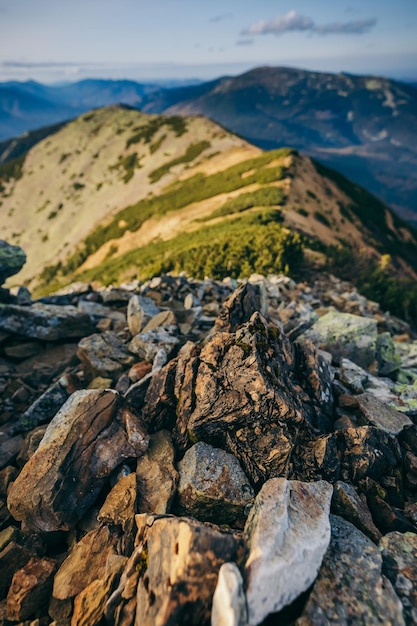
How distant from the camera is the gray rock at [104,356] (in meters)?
10.0

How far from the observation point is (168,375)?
8.41 m

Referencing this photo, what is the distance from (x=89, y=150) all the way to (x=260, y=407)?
125 m

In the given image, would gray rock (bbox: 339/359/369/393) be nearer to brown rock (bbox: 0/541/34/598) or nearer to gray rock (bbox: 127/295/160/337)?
gray rock (bbox: 127/295/160/337)

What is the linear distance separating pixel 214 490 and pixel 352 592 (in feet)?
8.58

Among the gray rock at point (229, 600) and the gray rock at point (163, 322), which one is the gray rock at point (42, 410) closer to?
the gray rock at point (163, 322)

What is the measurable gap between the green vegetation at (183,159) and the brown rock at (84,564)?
82.8m

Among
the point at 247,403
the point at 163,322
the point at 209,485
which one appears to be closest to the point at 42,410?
the point at 163,322

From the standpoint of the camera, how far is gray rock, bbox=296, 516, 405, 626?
444 cm

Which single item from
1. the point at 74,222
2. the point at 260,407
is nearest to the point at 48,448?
the point at 260,407

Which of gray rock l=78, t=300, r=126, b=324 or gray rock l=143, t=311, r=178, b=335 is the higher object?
gray rock l=143, t=311, r=178, b=335

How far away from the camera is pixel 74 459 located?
23.2 ft

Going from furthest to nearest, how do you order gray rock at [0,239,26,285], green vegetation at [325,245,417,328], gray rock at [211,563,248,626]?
green vegetation at [325,245,417,328], gray rock at [0,239,26,285], gray rock at [211,563,248,626]

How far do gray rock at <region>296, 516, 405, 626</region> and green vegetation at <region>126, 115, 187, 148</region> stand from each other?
105 meters

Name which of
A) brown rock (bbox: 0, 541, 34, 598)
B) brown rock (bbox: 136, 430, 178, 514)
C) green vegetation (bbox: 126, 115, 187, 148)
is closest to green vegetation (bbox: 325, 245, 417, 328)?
brown rock (bbox: 136, 430, 178, 514)
